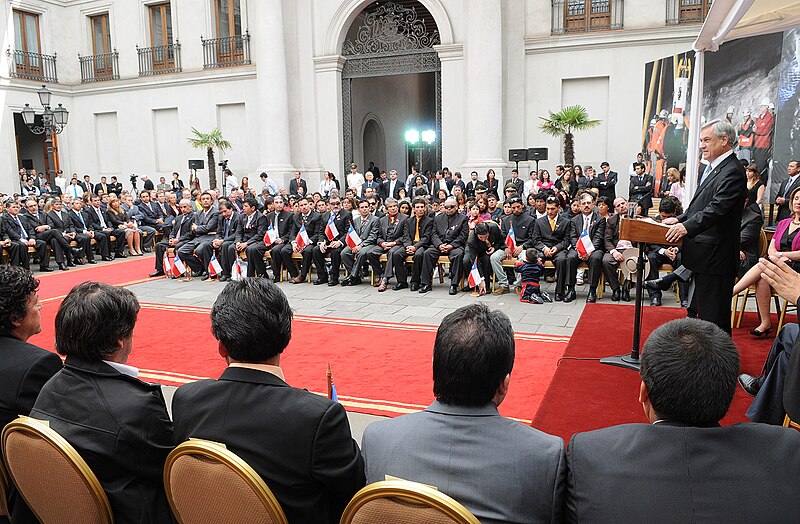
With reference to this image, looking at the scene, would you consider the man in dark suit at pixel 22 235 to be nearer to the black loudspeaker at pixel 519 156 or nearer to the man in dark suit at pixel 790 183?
the black loudspeaker at pixel 519 156

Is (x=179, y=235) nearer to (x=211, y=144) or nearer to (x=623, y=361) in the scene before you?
(x=623, y=361)

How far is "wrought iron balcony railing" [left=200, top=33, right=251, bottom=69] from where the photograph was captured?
20.1 metres

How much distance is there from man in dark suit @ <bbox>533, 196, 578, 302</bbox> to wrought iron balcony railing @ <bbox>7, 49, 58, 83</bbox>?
21.3m

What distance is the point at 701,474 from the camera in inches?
59.7

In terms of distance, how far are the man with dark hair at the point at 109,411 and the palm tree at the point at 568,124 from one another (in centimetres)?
1422

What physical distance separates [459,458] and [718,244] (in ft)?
10.2

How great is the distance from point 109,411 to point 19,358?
2.03 feet

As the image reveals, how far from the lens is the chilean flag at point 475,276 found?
8.51 m

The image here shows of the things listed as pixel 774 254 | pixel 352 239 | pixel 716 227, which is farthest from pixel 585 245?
pixel 716 227

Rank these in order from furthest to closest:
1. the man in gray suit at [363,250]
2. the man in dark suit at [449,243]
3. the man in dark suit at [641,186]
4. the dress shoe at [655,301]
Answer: the man in dark suit at [641,186]
the man in gray suit at [363,250]
the man in dark suit at [449,243]
the dress shoe at [655,301]

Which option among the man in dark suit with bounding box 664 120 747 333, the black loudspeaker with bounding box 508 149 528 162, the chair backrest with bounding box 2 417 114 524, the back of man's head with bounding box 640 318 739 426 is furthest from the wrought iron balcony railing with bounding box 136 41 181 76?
the back of man's head with bounding box 640 318 739 426

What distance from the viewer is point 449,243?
897 centimetres

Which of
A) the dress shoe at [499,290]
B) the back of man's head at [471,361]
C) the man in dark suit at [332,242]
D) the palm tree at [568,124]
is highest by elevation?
the palm tree at [568,124]

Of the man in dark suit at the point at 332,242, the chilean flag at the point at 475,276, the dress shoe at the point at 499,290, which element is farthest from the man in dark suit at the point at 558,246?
the man in dark suit at the point at 332,242
